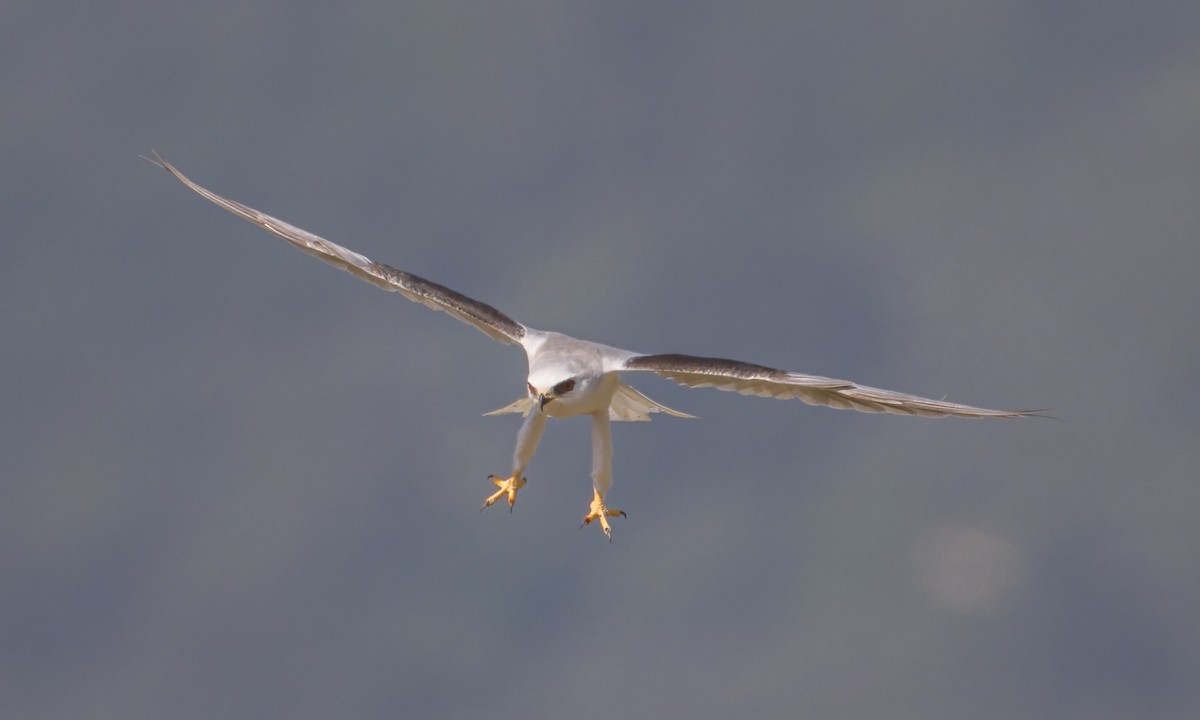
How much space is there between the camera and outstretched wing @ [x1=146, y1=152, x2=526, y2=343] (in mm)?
25891

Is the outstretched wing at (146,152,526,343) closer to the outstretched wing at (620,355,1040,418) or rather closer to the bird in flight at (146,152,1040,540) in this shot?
the bird in flight at (146,152,1040,540)

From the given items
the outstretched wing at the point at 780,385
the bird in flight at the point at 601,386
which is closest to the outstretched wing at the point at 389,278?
the bird in flight at the point at 601,386

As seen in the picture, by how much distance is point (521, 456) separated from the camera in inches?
977

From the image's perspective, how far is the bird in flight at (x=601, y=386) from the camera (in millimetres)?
23391

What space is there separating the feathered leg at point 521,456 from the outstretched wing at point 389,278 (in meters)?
1.58

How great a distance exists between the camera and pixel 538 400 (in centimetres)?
2345

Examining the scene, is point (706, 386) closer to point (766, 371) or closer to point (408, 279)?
point (766, 371)

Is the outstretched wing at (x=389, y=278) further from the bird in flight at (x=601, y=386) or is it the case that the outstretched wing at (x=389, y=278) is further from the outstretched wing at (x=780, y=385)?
the outstretched wing at (x=780, y=385)

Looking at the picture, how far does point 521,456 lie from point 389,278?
12.9ft

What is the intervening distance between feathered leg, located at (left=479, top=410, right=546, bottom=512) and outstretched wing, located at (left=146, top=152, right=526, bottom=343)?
158 centimetres

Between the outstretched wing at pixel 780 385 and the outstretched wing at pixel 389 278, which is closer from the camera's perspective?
the outstretched wing at pixel 780 385

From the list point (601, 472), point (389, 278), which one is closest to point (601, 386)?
point (601, 472)

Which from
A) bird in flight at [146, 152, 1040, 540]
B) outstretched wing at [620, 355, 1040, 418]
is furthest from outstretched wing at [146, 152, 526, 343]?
outstretched wing at [620, 355, 1040, 418]

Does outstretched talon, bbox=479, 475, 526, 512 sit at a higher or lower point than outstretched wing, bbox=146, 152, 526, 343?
lower
